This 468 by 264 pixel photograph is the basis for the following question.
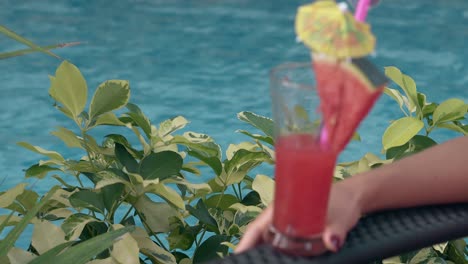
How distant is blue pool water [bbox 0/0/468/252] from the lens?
4.64 metres

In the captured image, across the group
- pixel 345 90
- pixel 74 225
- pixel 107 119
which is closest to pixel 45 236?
pixel 74 225

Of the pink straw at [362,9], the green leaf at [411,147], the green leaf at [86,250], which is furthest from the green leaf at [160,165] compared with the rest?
the pink straw at [362,9]

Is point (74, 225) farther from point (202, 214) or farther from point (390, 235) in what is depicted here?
point (390, 235)

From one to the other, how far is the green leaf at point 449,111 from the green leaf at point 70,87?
75cm

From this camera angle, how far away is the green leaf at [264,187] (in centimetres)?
181

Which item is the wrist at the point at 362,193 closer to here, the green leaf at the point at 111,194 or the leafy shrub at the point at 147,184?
the leafy shrub at the point at 147,184

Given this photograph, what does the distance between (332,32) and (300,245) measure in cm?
25

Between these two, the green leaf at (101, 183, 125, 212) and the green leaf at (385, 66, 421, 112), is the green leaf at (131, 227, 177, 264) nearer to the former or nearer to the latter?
the green leaf at (101, 183, 125, 212)

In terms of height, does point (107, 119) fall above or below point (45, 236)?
above

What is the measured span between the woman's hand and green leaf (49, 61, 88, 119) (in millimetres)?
775

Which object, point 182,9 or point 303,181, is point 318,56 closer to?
point 303,181

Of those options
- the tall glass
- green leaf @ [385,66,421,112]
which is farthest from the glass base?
green leaf @ [385,66,421,112]

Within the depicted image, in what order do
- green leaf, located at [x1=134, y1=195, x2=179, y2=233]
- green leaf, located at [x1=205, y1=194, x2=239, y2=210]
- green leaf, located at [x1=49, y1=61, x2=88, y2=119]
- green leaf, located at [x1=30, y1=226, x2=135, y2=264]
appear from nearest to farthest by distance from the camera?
green leaf, located at [x1=30, y1=226, x2=135, y2=264]
green leaf, located at [x1=49, y1=61, x2=88, y2=119]
green leaf, located at [x1=134, y1=195, x2=179, y2=233]
green leaf, located at [x1=205, y1=194, x2=239, y2=210]

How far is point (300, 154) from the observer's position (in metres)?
0.93
